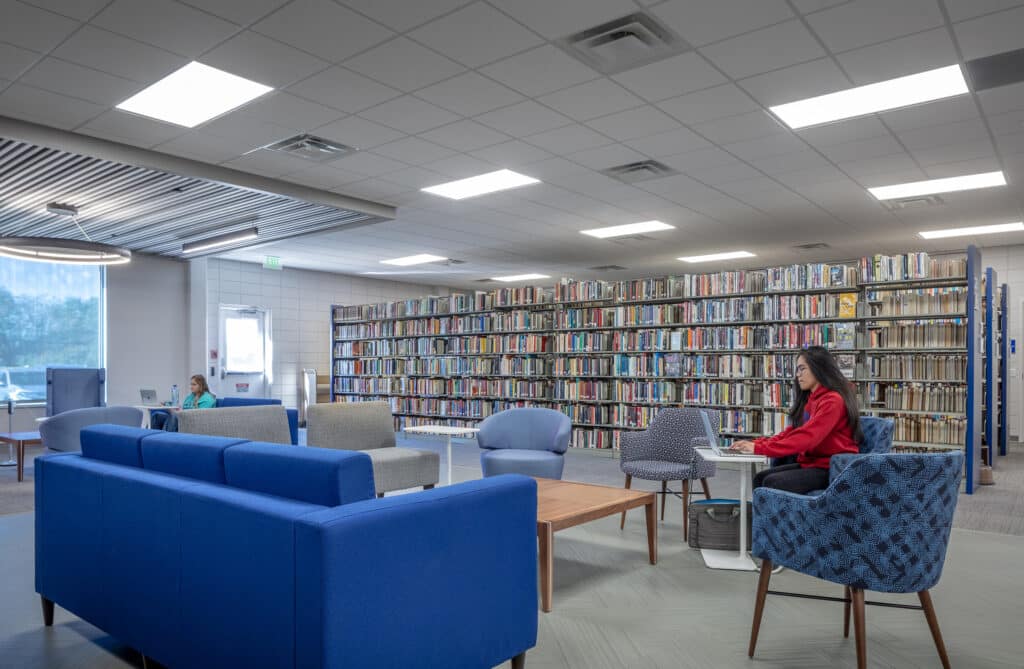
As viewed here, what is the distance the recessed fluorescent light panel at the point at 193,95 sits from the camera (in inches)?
188

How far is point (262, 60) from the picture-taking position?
14.7ft

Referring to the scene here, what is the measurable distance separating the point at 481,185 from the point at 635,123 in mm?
2298

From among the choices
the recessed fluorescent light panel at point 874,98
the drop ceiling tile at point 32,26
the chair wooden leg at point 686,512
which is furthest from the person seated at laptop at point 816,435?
the drop ceiling tile at point 32,26

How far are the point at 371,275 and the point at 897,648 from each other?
1275cm

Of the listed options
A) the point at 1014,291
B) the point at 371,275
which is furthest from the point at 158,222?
the point at 1014,291

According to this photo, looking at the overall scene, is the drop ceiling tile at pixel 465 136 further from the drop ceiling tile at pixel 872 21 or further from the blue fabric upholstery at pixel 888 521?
the blue fabric upholstery at pixel 888 521

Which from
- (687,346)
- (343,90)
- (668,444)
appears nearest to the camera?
(343,90)

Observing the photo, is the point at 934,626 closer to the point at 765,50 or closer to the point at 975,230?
the point at 765,50

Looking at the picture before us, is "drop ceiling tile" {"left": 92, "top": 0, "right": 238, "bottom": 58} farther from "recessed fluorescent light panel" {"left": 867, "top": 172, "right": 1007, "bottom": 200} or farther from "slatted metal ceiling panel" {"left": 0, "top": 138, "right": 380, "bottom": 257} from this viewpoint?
"recessed fluorescent light panel" {"left": 867, "top": 172, "right": 1007, "bottom": 200}

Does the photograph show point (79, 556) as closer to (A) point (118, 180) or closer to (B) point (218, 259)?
(A) point (118, 180)

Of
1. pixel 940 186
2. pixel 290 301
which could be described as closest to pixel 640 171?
pixel 940 186

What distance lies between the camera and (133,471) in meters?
2.99

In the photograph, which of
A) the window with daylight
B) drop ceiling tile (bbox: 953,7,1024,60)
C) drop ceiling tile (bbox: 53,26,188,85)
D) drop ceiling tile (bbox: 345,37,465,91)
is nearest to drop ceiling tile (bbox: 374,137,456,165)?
drop ceiling tile (bbox: 345,37,465,91)

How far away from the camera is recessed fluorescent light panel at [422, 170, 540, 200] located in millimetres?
7210
